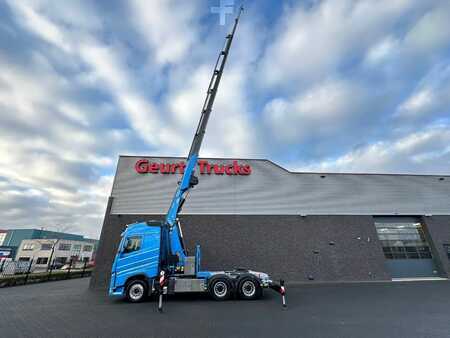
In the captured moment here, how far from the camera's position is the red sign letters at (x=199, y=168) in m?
16.2

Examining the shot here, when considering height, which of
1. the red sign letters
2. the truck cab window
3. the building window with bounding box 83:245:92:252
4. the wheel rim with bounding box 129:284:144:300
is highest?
the red sign letters

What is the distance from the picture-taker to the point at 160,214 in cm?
1527

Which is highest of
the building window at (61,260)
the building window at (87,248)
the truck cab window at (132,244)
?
the building window at (87,248)

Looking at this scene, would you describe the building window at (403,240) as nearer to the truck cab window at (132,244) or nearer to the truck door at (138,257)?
the truck door at (138,257)

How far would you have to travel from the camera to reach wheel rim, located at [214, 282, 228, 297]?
9.08 m

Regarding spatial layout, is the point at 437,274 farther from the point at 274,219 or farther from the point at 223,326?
the point at 223,326

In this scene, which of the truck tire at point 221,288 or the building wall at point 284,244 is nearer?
the truck tire at point 221,288

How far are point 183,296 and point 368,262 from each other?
13.8 metres

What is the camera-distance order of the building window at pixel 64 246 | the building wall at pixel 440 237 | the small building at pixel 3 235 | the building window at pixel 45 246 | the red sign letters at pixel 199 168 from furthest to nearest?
1. the small building at pixel 3 235
2. the building window at pixel 64 246
3. the building window at pixel 45 246
4. the red sign letters at pixel 199 168
5. the building wall at pixel 440 237

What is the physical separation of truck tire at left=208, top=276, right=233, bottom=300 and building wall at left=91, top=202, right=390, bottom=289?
18.3 feet

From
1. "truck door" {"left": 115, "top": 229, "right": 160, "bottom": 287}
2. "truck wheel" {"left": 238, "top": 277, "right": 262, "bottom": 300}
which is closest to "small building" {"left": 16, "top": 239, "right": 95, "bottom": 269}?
"truck door" {"left": 115, "top": 229, "right": 160, "bottom": 287}

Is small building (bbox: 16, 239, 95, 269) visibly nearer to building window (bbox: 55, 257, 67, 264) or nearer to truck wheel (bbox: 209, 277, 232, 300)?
building window (bbox: 55, 257, 67, 264)

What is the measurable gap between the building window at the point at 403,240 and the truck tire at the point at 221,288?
14213 millimetres

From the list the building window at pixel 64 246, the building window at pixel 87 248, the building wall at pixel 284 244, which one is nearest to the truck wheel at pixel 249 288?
the building wall at pixel 284 244
